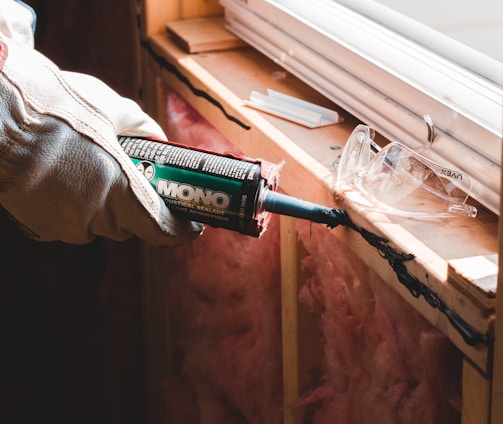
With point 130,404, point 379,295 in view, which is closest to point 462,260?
point 379,295

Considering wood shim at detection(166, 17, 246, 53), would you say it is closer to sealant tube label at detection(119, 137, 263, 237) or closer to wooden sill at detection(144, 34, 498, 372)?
wooden sill at detection(144, 34, 498, 372)

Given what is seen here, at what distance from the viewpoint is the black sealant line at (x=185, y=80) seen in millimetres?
1203

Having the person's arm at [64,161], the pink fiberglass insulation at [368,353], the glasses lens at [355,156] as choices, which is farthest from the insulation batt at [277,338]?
the person's arm at [64,161]

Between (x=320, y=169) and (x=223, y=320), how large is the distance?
17.9 inches

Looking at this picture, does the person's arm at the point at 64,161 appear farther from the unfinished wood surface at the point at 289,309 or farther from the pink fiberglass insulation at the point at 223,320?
the pink fiberglass insulation at the point at 223,320

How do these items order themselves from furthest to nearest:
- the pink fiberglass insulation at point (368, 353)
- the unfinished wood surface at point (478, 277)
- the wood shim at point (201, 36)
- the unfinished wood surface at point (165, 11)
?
the unfinished wood surface at point (165, 11)
the wood shim at point (201, 36)
the pink fiberglass insulation at point (368, 353)
the unfinished wood surface at point (478, 277)

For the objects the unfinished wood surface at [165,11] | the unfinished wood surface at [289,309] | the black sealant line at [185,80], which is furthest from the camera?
the unfinished wood surface at [165,11]

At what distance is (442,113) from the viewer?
90cm

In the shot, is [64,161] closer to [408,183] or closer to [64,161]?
[64,161]

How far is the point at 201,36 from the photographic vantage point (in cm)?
148

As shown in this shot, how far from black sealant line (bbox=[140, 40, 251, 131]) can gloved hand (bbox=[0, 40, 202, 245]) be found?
284mm

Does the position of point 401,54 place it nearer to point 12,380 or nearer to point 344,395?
point 344,395

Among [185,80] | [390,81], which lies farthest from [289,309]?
[185,80]

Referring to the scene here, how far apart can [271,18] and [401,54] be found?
1.22 ft
